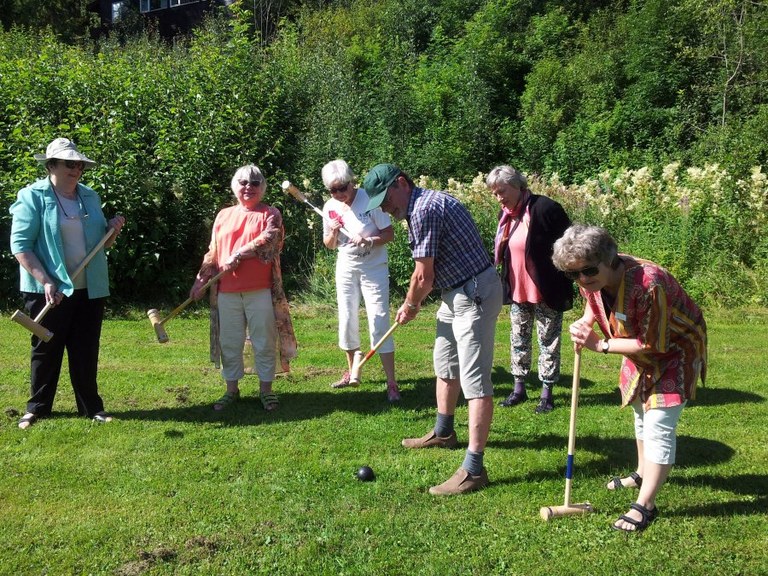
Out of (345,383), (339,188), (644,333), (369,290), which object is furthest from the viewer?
(345,383)

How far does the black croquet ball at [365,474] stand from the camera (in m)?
4.13

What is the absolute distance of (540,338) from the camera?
17.6ft

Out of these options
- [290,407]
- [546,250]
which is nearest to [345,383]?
[290,407]

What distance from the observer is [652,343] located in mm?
3242

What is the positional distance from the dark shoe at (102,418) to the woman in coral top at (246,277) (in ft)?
2.61

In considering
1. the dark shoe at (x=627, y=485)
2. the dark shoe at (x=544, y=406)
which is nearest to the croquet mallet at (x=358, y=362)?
the dark shoe at (x=544, y=406)

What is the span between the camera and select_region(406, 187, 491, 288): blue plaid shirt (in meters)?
3.82

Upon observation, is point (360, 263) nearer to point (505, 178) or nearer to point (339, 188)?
point (339, 188)

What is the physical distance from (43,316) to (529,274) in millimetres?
3589

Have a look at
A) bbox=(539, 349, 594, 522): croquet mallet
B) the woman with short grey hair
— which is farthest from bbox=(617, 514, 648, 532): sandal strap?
the woman with short grey hair

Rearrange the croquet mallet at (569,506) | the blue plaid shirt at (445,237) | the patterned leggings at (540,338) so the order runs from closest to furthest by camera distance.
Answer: the croquet mallet at (569,506) < the blue plaid shirt at (445,237) < the patterned leggings at (540,338)

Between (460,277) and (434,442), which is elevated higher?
(460,277)

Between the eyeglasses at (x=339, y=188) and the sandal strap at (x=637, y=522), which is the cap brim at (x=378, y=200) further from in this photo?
the sandal strap at (x=637, y=522)

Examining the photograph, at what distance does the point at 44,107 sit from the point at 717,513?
10430mm
